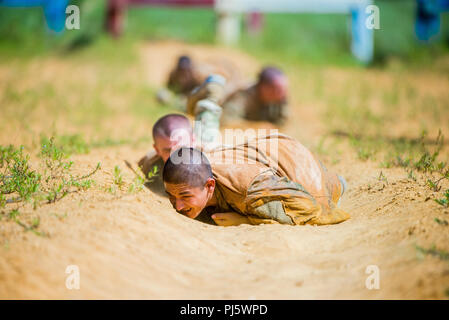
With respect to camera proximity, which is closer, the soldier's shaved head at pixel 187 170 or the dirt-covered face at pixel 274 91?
the soldier's shaved head at pixel 187 170

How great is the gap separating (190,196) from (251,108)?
3931mm

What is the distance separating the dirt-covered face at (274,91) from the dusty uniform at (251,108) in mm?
85

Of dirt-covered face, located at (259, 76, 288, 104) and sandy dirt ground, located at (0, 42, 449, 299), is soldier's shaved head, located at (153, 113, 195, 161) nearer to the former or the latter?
sandy dirt ground, located at (0, 42, 449, 299)

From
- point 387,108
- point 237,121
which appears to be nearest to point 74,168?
point 237,121

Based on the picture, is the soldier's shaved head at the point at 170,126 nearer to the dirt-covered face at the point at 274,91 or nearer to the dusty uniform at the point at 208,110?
the dusty uniform at the point at 208,110

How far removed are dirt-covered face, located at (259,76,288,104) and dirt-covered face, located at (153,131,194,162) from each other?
2.98m

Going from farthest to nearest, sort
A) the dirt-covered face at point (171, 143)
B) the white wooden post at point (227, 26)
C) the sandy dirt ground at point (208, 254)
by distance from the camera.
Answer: the white wooden post at point (227, 26) → the dirt-covered face at point (171, 143) → the sandy dirt ground at point (208, 254)

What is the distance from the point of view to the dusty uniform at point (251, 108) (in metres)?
6.38

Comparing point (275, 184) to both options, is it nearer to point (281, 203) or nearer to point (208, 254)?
point (281, 203)

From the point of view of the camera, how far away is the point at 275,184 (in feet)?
9.12

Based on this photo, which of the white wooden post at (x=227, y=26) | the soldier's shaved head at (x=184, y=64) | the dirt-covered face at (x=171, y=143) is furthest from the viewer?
the white wooden post at (x=227, y=26)

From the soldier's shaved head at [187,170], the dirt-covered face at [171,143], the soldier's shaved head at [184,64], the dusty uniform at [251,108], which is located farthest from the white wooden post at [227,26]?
the soldier's shaved head at [187,170]

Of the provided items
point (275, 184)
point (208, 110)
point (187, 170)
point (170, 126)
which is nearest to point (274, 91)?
point (208, 110)
